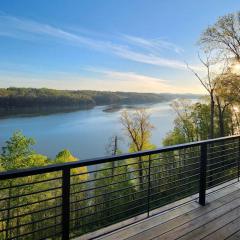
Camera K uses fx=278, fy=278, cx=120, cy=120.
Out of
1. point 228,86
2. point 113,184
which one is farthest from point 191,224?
point 228,86

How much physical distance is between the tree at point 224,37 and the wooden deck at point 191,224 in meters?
12.1

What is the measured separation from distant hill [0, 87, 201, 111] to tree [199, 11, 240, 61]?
3871 centimetres

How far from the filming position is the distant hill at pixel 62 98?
221ft

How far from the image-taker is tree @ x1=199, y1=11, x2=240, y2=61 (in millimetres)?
13367

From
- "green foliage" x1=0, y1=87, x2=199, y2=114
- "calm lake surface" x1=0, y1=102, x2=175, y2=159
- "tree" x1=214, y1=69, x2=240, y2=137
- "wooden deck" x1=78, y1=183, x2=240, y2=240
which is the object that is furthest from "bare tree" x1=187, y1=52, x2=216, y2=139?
"green foliage" x1=0, y1=87, x2=199, y2=114

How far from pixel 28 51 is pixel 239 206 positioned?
131 feet

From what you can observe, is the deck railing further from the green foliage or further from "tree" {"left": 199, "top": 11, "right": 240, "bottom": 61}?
the green foliage

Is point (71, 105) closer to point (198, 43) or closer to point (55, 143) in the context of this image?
point (55, 143)

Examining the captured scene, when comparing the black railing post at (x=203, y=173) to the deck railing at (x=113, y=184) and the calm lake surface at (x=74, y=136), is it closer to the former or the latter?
the deck railing at (x=113, y=184)

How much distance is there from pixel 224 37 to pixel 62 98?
6715 centimetres

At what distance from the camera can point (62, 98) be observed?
77500mm

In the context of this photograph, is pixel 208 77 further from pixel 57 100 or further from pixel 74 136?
pixel 57 100

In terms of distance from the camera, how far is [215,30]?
14.0 m

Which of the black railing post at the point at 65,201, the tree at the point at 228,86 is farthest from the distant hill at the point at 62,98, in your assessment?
the black railing post at the point at 65,201
